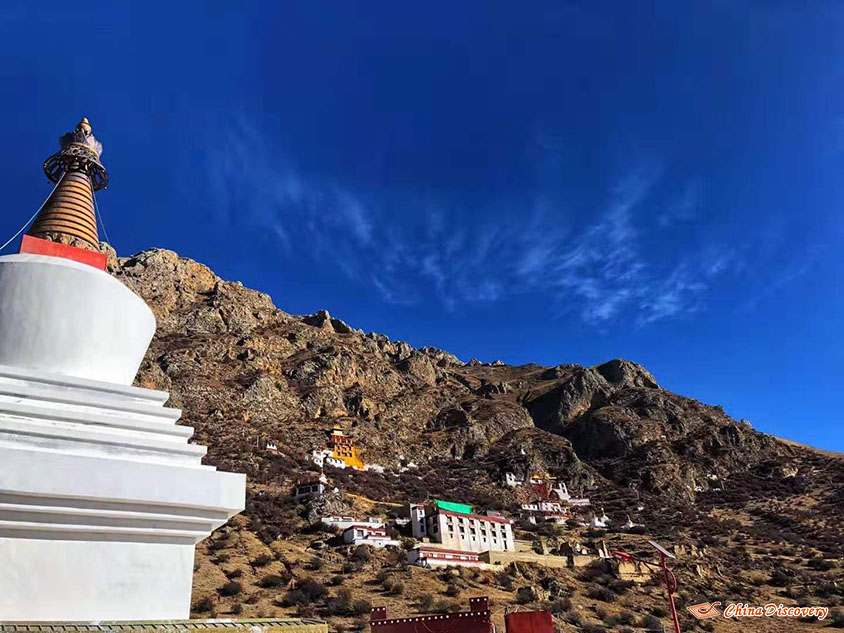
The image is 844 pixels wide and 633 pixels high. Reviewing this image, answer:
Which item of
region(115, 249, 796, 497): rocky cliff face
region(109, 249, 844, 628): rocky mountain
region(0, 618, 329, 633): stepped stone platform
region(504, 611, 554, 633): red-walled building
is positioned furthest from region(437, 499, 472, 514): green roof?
region(0, 618, 329, 633): stepped stone platform

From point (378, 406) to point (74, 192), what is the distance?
229 ft

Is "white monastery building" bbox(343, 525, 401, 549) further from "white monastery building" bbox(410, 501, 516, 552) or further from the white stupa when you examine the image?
the white stupa

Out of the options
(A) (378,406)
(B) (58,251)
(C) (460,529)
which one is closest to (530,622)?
(B) (58,251)

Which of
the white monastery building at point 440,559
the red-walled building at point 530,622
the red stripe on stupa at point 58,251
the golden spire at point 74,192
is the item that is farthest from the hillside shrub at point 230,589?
the red stripe on stupa at point 58,251

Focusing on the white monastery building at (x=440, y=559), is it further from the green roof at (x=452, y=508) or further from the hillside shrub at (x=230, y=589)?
the hillside shrub at (x=230, y=589)

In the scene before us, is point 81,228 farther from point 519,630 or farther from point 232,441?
point 232,441

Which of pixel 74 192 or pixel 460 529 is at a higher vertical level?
pixel 74 192

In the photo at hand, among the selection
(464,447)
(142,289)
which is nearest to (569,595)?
(464,447)

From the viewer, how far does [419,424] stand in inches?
3199

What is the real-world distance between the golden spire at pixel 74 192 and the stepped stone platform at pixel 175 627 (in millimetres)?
5420

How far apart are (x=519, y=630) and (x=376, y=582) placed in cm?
1564

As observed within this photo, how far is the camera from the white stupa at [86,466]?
214 inches

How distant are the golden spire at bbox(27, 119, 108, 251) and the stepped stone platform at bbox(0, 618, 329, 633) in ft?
17.8

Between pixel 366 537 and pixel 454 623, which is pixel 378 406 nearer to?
pixel 366 537
